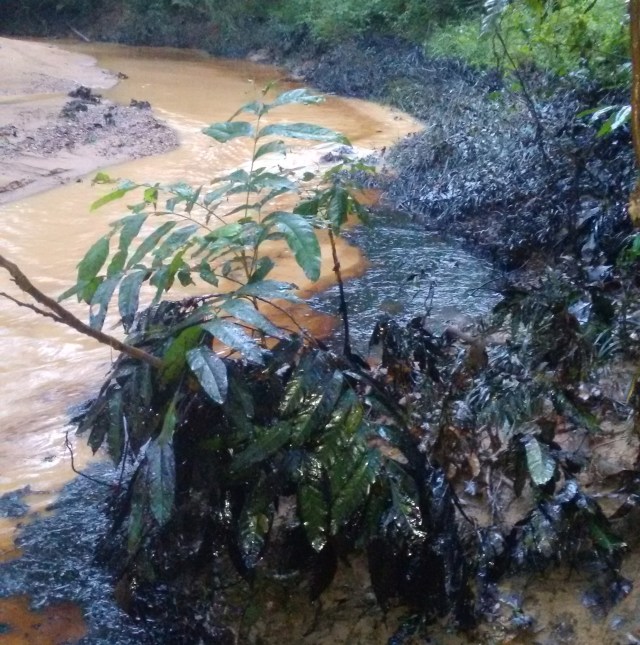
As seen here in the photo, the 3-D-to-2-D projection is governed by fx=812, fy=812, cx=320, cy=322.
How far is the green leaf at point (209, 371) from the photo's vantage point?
1964 millimetres

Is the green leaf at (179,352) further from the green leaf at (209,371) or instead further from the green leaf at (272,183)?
the green leaf at (272,183)

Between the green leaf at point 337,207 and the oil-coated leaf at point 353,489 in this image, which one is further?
the green leaf at point 337,207

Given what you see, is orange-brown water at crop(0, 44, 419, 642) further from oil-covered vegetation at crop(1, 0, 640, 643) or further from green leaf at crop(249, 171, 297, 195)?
green leaf at crop(249, 171, 297, 195)

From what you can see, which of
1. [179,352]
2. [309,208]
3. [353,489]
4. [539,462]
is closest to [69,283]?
[309,208]

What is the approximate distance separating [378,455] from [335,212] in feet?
2.79

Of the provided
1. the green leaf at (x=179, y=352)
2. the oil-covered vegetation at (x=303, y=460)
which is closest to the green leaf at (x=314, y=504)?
the oil-covered vegetation at (x=303, y=460)

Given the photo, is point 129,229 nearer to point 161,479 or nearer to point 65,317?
point 65,317

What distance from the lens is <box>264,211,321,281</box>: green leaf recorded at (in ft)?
7.22

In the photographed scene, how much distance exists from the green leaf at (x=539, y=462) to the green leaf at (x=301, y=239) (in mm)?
786

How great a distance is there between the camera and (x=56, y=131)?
980 centimetres

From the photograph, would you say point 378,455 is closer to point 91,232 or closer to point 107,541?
point 107,541

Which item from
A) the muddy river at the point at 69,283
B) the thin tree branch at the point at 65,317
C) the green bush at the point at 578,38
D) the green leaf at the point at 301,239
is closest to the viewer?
the thin tree branch at the point at 65,317

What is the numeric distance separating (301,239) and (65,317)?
2.21 feet

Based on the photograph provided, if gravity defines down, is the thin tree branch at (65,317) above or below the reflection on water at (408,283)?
above
